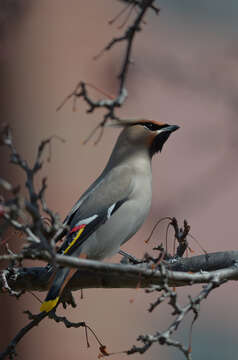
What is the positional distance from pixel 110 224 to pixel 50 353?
289 cm

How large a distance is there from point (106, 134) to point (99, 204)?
2.60 metres

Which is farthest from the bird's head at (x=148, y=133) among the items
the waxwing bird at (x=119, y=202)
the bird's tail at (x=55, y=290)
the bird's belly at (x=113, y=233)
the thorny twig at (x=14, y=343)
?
the thorny twig at (x=14, y=343)

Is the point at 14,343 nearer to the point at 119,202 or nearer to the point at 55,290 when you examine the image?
the point at 55,290

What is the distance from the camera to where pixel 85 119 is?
6.13m

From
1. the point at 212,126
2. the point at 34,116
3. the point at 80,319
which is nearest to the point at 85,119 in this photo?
the point at 34,116

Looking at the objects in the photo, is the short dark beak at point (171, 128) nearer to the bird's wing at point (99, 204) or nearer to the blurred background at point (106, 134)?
the bird's wing at point (99, 204)

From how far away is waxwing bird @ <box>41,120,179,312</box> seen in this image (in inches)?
139

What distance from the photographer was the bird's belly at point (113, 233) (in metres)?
3.60

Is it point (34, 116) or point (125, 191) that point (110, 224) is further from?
point (34, 116)

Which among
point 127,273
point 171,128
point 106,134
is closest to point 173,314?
point 127,273

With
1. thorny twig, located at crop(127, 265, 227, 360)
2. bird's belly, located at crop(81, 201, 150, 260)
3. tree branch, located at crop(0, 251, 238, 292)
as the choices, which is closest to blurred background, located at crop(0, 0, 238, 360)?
bird's belly, located at crop(81, 201, 150, 260)

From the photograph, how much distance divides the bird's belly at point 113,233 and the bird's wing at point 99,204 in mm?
31

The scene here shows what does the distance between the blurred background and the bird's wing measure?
6.47 feet

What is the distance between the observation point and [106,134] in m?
6.19
